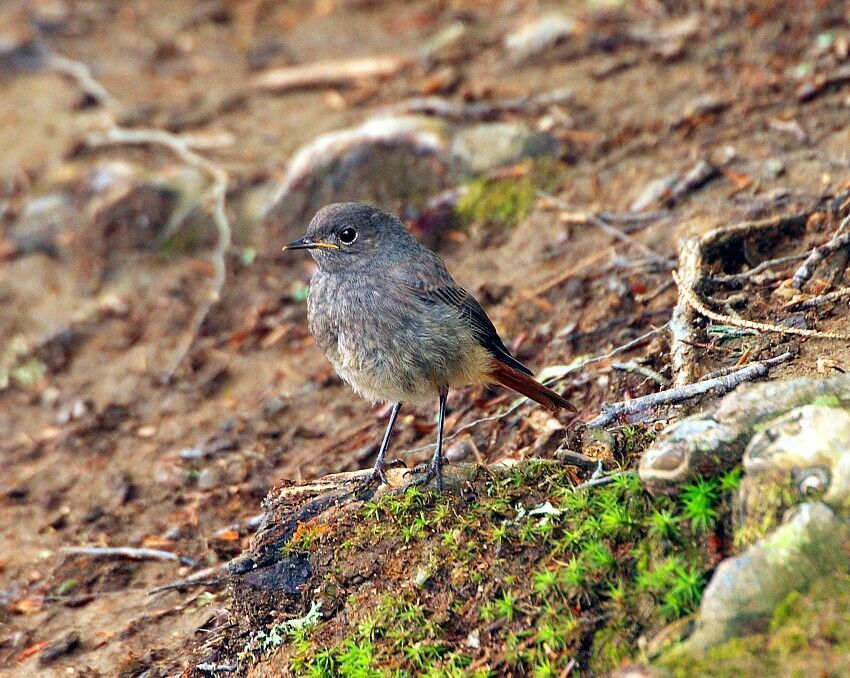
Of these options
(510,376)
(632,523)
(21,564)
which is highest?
(632,523)

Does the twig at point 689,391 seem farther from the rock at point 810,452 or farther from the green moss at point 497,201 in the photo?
the green moss at point 497,201

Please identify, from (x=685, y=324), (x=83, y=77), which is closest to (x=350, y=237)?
(x=685, y=324)

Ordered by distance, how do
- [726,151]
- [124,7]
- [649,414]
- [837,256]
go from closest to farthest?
1. [649,414]
2. [837,256]
3. [726,151]
4. [124,7]

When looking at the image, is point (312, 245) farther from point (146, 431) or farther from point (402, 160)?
point (402, 160)

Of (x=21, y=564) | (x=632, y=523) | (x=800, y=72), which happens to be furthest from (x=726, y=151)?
(x=21, y=564)

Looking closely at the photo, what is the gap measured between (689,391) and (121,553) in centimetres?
361

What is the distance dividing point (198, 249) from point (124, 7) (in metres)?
5.55

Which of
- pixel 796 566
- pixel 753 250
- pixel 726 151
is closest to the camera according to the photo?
pixel 796 566

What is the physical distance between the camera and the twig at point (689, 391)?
4410 millimetres

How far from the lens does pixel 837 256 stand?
5.30 meters

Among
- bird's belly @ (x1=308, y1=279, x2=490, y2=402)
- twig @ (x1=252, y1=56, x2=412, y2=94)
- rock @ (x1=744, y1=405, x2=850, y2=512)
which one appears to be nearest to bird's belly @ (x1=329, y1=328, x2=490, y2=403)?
bird's belly @ (x1=308, y1=279, x2=490, y2=402)

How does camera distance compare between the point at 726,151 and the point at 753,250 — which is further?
the point at 726,151

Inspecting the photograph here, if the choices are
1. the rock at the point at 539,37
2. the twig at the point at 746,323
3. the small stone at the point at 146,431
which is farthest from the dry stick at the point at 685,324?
the rock at the point at 539,37

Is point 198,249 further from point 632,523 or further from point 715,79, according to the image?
point 632,523
